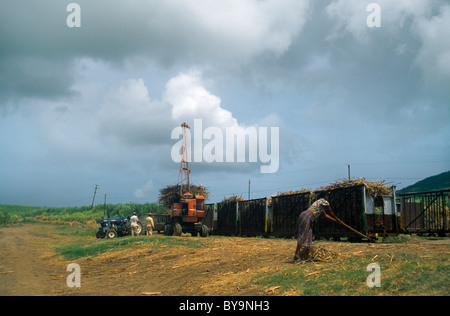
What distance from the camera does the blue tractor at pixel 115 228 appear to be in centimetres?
2575

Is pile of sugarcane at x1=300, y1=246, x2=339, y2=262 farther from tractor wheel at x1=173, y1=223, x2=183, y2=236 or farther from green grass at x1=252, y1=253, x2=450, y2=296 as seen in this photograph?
tractor wheel at x1=173, y1=223, x2=183, y2=236

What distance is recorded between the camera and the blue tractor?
84.5ft

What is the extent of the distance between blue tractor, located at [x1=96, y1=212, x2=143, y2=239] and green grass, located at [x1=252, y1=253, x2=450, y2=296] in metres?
19.7

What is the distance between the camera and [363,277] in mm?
6305

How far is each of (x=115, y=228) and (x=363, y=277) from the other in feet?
77.7

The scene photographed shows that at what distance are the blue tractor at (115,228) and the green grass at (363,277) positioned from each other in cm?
1970

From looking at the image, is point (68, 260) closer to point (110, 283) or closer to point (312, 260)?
point (110, 283)

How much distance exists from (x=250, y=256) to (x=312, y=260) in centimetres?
304

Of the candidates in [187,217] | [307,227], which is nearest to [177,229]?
[187,217]

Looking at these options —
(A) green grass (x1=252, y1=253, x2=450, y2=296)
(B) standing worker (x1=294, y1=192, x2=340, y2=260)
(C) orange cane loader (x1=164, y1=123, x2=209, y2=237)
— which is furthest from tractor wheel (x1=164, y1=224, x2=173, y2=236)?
(A) green grass (x1=252, y1=253, x2=450, y2=296)

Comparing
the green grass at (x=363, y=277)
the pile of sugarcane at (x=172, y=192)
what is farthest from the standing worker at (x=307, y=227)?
the pile of sugarcane at (x=172, y=192)

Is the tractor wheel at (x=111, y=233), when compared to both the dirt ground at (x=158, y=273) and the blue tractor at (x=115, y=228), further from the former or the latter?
the dirt ground at (x=158, y=273)
